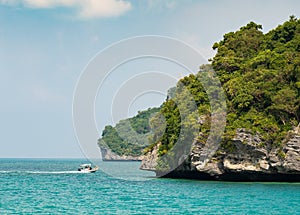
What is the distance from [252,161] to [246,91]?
5093 mm

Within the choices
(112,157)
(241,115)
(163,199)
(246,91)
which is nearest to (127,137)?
(112,157)

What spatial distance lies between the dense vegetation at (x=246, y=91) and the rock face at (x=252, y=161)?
577mm

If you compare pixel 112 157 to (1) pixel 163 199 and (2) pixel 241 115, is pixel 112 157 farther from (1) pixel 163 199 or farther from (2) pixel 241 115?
(1) pixel 163 199

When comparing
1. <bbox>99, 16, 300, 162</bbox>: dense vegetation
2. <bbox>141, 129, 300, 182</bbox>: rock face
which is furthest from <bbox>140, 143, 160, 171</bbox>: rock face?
<bbox>141, 129, 300, 182</bbox>: rock face

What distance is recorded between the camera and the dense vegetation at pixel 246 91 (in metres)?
32.7

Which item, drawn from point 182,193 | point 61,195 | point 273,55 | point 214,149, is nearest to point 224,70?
point 273,55

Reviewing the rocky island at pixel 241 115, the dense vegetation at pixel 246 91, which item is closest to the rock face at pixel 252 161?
the rocky island at pixel 241 115

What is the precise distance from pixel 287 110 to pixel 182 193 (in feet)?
30.5

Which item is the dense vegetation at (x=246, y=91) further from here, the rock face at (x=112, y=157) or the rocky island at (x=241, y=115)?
the rock face at (x=112, y=157)

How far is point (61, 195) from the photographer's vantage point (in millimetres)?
28922

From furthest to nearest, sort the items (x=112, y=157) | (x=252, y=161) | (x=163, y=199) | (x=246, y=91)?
1. (x=112, y=157)
2. (x=246, y=91)
3. (x=252, y=161)
4. (x=163, y=199)

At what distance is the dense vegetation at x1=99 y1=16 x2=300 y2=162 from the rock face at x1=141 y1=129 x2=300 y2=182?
1.89ft

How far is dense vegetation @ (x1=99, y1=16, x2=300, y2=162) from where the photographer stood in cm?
3266

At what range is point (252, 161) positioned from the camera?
32.1m
